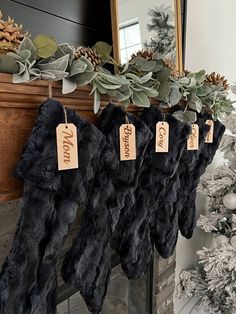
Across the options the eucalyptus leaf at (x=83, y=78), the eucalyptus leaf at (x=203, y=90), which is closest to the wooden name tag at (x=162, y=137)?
the eucalyptus leaf at (x=203, y=90)

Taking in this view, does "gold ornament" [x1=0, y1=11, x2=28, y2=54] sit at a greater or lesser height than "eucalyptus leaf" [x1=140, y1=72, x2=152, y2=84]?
greater

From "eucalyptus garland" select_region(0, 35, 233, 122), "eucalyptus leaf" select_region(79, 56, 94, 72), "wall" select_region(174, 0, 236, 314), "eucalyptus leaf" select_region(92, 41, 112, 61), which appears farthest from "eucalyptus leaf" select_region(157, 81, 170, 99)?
"wall" select_region(174, 0, 236, 314)

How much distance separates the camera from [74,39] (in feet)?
3.50

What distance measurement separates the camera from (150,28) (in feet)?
4.13

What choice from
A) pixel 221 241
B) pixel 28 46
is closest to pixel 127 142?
pixel 28 46

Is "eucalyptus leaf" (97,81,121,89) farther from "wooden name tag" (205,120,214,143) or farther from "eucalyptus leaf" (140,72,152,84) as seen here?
"wooden name tag" (205,120,214,143)

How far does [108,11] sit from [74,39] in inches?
9.0

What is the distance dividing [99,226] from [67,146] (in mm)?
279

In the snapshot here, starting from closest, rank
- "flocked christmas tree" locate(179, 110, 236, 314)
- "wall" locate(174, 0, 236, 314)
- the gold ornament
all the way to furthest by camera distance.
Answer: the gold ornament
"flocked christmas tree" locate(179, 110, 236, 314)
"wall" locate(174, 0, 236, 314)

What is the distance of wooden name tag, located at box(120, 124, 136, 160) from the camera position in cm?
→ 88

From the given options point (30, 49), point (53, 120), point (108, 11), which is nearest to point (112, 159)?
point (53, 120)

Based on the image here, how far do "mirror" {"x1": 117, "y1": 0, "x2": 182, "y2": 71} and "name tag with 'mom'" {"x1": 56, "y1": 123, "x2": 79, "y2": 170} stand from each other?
1.67ft

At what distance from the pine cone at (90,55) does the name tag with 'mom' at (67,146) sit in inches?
7.2

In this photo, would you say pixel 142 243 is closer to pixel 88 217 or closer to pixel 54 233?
pixel 88 217
